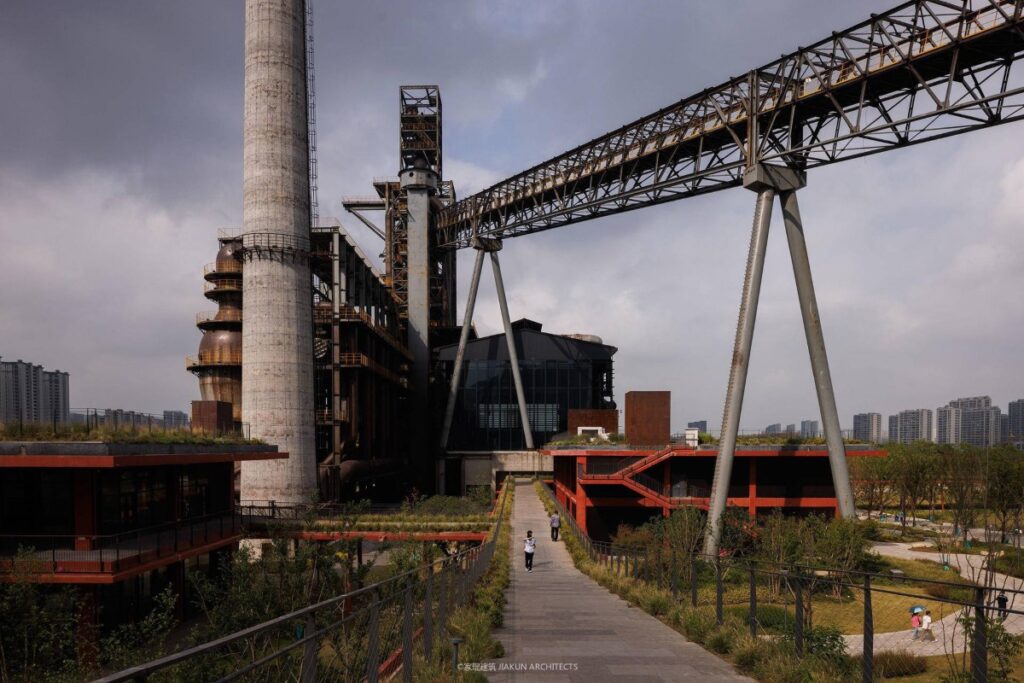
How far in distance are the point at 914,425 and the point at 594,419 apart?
146 meters

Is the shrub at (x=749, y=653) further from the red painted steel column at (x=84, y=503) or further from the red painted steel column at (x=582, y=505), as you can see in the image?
the red painted steel column at (x=582, y=505)

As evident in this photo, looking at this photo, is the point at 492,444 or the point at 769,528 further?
the point at 492,444

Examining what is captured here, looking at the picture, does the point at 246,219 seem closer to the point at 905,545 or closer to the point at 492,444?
the point at 492,444

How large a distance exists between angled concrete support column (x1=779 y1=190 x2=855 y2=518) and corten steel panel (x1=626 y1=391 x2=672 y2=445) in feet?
40.3

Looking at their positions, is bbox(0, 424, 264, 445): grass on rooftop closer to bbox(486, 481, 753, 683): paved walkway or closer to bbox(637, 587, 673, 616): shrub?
bbox(486, 481, 753, 683): paved walkway

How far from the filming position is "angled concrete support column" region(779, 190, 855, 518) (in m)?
29.4

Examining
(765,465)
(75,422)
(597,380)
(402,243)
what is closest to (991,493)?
(765,465)

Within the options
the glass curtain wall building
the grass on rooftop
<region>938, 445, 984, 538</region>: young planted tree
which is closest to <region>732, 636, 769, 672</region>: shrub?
the grass on rooftop

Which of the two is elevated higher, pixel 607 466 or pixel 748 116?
pixel 748 116

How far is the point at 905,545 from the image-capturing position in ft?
136

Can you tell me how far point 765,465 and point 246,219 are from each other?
37296mm

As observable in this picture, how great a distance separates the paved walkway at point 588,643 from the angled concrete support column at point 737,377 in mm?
10113

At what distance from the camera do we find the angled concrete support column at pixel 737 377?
93.3 ft

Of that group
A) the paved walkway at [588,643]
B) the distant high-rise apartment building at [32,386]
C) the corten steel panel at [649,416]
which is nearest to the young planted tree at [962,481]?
the corten steel panel at [649,416]
